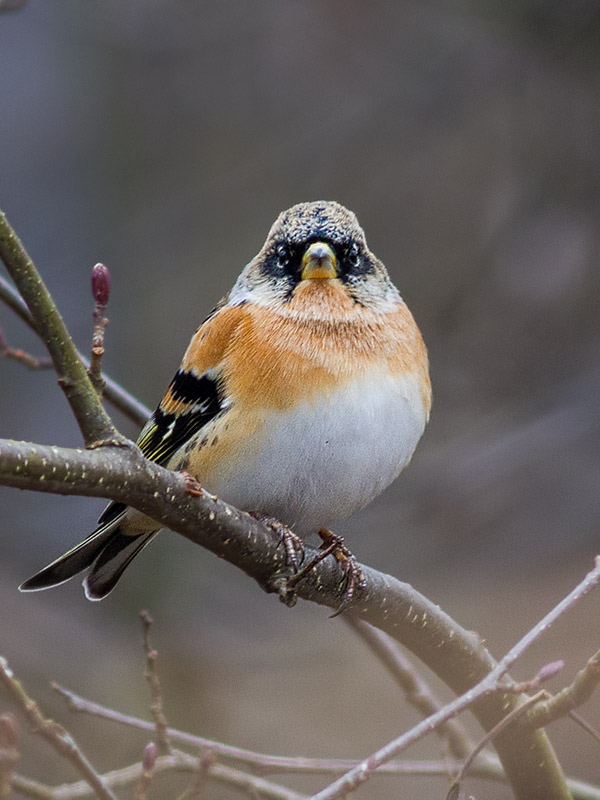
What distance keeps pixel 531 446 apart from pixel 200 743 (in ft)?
12.9

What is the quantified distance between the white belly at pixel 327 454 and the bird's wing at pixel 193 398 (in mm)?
234

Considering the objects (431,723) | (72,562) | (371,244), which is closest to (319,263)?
(72,562)

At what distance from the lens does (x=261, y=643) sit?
619cm

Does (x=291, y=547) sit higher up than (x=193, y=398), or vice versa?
(x=193, y=398)

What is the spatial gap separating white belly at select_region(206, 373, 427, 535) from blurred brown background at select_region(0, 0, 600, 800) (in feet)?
7.68

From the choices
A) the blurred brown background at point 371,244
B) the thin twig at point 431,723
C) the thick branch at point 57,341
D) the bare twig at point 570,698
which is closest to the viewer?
the thin twig at point 431,723

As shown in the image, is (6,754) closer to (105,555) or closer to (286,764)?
(286,764)

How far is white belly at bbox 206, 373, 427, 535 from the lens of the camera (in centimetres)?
305

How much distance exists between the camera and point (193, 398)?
3332 mm

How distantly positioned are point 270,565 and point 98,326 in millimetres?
768

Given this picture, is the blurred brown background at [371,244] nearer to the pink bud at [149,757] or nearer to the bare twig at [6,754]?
the pink bud at [149,757]

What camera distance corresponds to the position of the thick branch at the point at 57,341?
1.99 meters

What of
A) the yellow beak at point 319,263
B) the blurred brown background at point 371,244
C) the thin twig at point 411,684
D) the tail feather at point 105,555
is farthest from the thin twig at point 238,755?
the blurred brown background at point 371,244

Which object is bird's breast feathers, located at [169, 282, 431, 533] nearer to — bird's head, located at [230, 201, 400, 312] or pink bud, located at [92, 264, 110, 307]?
bird's head, located at [230, 201, 400, 312]
